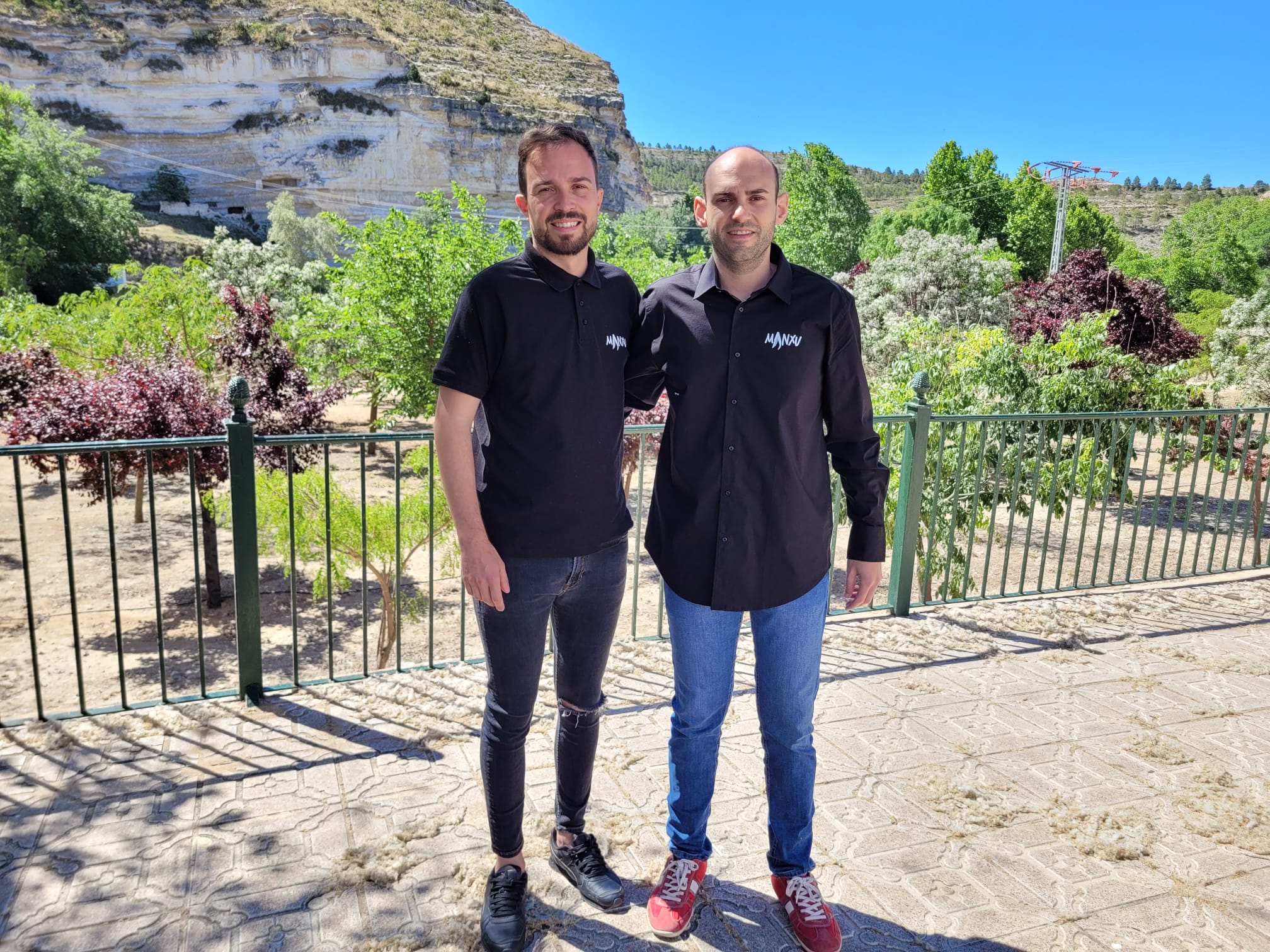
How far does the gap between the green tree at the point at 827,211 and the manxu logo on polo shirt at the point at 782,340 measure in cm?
4460

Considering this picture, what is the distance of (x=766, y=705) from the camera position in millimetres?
2145

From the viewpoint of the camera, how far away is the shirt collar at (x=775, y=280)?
6.58 feet

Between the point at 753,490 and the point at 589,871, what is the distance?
1161 mm

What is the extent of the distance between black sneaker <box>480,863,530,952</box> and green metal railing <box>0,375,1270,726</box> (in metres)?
1.45

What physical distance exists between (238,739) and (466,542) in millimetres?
1800

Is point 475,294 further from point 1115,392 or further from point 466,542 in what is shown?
point 1115,392

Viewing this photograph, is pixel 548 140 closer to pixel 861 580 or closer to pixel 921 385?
pixel 861 580

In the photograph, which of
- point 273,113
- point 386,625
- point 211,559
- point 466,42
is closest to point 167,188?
point 273,113

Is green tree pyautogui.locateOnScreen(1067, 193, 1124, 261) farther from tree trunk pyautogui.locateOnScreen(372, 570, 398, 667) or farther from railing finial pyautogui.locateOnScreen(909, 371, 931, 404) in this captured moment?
railing finial pyautogui.locateOnScreen(909, 371, 931, 404)

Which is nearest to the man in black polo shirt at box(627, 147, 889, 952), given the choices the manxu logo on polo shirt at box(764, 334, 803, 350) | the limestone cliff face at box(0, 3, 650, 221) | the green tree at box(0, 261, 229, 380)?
the manxu logo on polo shirt at box(764, 334, 803, 350)

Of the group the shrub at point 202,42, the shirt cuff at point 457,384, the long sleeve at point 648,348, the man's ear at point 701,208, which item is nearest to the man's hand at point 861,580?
the long sleeve at point 648,348

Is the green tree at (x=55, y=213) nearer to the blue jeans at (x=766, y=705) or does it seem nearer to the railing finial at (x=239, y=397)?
the railing finial at (x=239, y=397)

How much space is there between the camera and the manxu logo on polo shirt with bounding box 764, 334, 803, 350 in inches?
79.2

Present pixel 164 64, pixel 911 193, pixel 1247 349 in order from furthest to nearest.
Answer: pixel 911 193 → pixel 164 64 → pixel 1247 349
